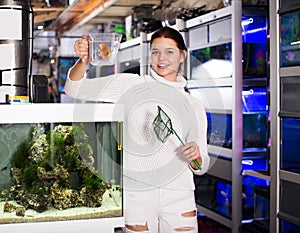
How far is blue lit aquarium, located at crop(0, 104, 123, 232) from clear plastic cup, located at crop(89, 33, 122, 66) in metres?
0.25

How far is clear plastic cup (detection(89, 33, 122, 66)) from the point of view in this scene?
7.52 ft

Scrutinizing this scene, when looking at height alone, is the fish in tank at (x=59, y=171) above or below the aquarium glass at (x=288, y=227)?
above

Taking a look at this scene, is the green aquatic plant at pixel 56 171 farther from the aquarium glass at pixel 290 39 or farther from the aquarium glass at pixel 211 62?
the aquarium glass at pixel 211 62

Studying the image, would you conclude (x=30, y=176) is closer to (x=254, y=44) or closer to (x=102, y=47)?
(x=102, y=47)

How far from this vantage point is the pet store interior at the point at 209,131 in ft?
7.10

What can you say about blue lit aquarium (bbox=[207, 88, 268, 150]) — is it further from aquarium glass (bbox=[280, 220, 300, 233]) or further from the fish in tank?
the fish in tank

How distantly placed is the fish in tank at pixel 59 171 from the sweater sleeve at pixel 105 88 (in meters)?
0.30

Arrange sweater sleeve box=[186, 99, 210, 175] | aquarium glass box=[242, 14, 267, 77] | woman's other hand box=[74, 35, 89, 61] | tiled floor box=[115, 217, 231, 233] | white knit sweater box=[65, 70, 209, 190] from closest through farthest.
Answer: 1. woman's other hand box=[74, 35, 89, 61]
2. white knit sweater box=[65, 70, 209, 190]
3. sweater sleeve box=[186, 99, 210, 175]
4. aquarium glass box=[242, 14, 267, 77]
5. tiled floor box=[115, 217, 231, 233]

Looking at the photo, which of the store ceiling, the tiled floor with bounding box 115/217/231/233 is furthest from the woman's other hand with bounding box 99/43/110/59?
the store ceiling

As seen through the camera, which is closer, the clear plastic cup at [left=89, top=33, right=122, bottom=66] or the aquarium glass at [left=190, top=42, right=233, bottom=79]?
the clear plastic cup at [left=89, top=33, right=122, bottom=66]

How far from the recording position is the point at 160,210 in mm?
2502

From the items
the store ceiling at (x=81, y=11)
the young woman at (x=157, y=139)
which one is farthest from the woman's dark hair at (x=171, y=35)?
the store ceiling at (x=81, y=11)

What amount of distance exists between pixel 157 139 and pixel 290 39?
1.60 m

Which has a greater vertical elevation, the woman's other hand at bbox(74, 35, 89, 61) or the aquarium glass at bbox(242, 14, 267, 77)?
the aquarium glass at bbox(242, 14, 267, 77)
